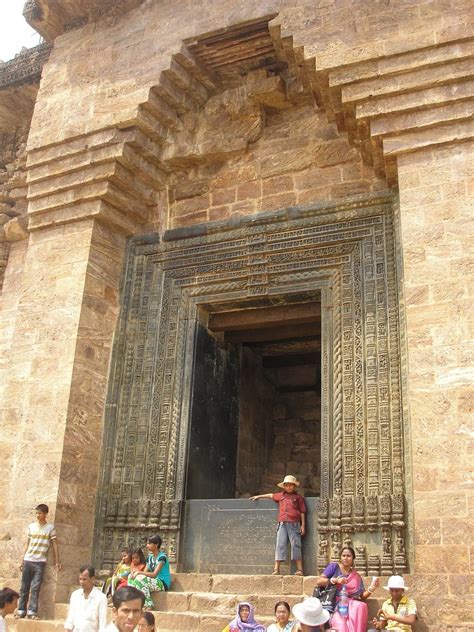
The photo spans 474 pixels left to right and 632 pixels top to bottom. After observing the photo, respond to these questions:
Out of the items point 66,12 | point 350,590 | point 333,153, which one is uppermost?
point 66,12

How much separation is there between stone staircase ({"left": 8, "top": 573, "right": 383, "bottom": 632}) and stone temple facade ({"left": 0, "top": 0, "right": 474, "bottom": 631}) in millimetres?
351

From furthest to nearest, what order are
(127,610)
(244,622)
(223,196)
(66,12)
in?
(66,12) < (223,196) < (244,622) < (127,610)

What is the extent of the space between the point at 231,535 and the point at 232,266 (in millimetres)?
2646

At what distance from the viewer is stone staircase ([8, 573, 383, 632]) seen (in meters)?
5.55

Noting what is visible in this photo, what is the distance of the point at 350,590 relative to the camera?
5223mm

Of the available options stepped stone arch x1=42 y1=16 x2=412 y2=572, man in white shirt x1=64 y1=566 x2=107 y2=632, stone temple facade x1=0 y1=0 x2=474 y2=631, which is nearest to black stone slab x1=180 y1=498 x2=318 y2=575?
stone temple facade x1=0 y1=0 x2=474 y2=631

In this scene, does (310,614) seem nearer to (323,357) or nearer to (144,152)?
(323,357)

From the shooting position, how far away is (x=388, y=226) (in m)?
6.95

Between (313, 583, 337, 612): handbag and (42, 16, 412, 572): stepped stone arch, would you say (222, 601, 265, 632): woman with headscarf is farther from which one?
(42, 16, 412, 572): stepped stone arch

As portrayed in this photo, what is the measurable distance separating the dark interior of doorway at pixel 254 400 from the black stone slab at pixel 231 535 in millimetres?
338

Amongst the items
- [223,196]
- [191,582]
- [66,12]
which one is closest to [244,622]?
[191,582]

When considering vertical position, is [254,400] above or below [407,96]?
below

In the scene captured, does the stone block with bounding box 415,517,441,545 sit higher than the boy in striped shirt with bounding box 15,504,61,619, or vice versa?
the stone block with bounding box 415,517,441,545

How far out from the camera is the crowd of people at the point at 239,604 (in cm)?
391
